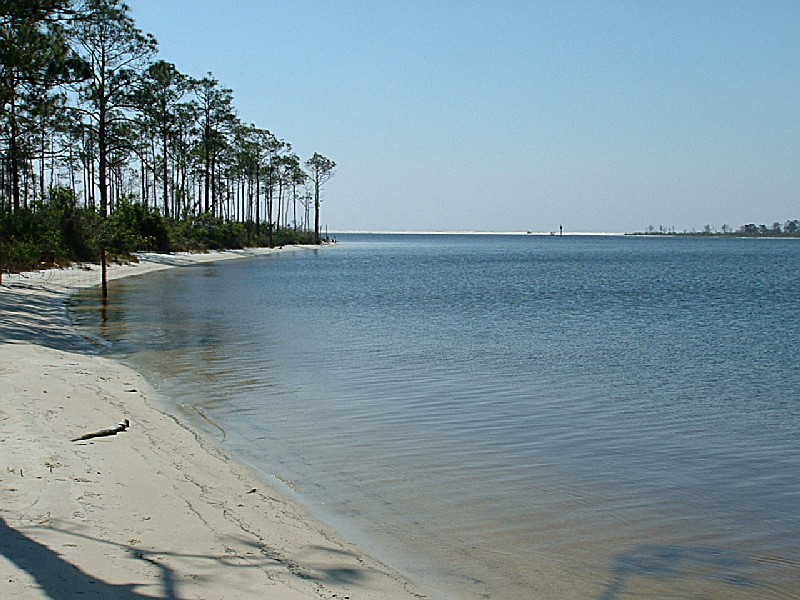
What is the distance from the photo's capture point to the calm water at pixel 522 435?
6922 mm

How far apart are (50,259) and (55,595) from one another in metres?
36.8

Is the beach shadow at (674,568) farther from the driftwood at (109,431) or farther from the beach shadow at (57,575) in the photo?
the driftwood at (109,431)

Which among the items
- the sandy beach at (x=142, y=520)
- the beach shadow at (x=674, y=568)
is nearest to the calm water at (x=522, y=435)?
the beach shadow at (x=674, y=568)

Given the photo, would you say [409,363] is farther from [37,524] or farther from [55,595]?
[55,595]

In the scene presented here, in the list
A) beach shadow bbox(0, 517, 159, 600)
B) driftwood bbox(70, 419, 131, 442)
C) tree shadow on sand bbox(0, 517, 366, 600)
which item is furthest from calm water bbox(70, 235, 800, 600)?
beach shadow bbox(0, 517, 159, 600)

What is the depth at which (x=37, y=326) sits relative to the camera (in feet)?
66.1

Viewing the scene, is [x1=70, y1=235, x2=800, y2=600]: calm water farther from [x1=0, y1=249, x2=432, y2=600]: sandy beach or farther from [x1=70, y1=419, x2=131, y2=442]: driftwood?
[x1=70, y1=419, x2=131, y2=442]: driftwood

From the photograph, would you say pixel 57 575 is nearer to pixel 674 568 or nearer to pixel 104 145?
pixel 674 568

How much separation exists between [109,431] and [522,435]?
5015mm

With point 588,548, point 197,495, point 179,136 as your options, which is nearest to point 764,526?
point 588,548

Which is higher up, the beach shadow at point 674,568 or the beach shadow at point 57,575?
the beach shadow at point 57,575

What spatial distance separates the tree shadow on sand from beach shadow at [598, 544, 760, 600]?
1973 mm

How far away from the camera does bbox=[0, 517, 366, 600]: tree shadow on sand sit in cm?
498

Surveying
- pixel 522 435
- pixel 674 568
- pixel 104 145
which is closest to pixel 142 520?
pixel 674 568
